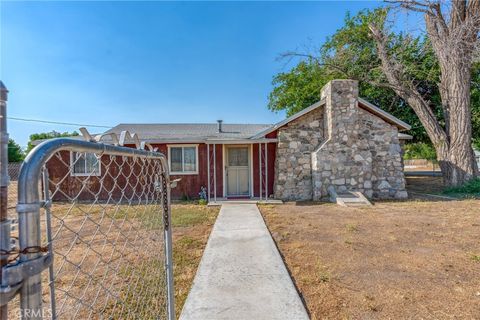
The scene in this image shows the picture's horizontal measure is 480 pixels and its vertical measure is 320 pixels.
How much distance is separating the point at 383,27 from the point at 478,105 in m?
6.69

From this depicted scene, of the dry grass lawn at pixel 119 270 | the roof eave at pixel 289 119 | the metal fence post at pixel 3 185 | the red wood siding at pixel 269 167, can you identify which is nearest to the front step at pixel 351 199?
the red wood siding at pixel 269 167

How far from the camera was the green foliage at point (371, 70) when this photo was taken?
1385cm

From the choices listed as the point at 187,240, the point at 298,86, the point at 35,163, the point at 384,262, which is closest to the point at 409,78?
the point at 298,86

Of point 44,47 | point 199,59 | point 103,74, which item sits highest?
point 199,59

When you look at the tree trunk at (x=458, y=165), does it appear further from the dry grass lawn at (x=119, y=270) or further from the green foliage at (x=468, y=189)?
the dry grass lawn at (x=119, y=270)

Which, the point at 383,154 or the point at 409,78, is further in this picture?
the point at 409,78

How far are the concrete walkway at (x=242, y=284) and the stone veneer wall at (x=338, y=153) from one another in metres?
5.29

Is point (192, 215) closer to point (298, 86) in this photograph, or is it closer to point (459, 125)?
point (459, 125)

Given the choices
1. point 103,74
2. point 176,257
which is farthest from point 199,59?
point 176,257

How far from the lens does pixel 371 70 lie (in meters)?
14.2

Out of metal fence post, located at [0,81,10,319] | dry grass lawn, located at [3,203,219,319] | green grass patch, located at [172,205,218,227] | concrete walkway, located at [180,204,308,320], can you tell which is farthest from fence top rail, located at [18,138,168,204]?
green grass patch, located at [172,205,218,227]

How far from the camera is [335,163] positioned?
394 inches

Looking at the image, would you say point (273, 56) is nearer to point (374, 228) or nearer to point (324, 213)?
point (324, 213)

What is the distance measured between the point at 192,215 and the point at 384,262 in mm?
5293
